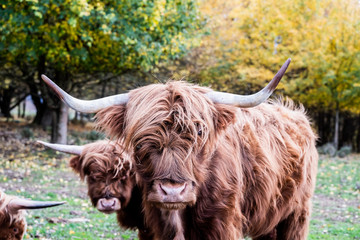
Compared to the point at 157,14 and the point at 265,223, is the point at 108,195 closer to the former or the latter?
the point at 265,223

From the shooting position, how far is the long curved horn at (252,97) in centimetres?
257

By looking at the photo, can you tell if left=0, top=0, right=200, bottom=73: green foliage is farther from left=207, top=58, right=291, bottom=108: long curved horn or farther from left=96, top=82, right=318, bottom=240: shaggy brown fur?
left=207, top=58, right=291, bottom=108: long curved horn

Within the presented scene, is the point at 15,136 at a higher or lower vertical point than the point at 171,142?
lower

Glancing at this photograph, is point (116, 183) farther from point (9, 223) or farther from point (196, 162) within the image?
point (196, 162)

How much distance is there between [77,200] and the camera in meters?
8.09

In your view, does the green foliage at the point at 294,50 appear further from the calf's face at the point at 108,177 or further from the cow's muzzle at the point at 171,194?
the cow's muzzle at the point at 171,194

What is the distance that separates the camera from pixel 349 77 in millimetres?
19891

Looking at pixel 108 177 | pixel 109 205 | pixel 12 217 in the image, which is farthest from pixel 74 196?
pixel 12 217

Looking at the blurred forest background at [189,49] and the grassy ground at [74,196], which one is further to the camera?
the blurred forest background at [189,49]

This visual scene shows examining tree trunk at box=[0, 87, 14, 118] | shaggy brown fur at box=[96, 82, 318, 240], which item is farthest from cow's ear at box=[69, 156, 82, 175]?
tree trunk at box=[0, 87, 14, 118]

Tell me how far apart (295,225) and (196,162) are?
1.96 meters

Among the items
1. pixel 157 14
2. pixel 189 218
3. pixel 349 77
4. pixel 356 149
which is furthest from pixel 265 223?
pixel 356 149

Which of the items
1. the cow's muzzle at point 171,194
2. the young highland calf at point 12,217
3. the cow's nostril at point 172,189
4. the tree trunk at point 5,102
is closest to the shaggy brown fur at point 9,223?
the young highland calf at point 12,217

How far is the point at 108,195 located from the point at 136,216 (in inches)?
15.4
